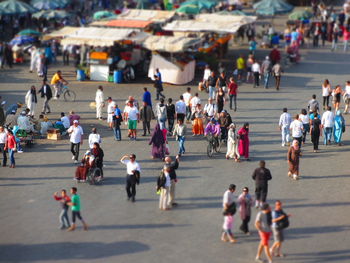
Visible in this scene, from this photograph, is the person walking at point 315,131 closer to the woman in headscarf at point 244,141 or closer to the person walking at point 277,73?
the woman in headscarf at point 244,141

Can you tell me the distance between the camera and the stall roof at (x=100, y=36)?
33.7 metres

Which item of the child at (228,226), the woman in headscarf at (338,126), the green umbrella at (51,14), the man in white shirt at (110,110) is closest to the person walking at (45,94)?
the man in white shirt at (110,110)

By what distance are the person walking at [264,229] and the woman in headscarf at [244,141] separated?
663 centimetres

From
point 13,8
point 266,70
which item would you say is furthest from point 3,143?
point 13,8

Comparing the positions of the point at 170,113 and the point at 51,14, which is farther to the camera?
the point at 51,14

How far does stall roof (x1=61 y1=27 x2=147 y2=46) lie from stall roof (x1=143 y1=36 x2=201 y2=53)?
61 centimetres

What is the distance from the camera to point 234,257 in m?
16.5

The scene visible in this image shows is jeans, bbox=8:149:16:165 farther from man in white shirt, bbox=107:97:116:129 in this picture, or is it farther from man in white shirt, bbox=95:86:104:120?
man in white shirt, bbox=95:86:104:120

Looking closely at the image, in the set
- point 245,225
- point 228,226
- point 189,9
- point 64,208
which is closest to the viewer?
point 228,226

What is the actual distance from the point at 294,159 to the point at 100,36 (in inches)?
600

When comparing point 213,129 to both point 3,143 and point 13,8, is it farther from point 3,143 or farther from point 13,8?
point 13,8

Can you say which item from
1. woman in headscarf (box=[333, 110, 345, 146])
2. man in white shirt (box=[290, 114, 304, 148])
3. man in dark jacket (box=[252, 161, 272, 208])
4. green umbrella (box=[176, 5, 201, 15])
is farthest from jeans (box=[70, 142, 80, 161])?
green umbrella (box=[176, 5, 201, 15])

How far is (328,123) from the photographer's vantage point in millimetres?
24672

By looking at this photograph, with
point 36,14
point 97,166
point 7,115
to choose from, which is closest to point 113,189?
point 97,166
